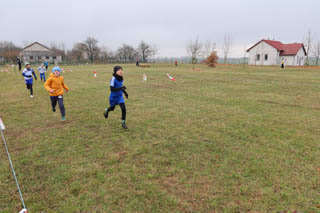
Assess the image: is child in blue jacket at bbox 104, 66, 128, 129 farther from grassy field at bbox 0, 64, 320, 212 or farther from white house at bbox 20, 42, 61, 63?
white house at bbox 20, 42, 61, 63

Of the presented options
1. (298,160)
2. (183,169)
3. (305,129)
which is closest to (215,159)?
(183,169)

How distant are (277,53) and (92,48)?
3023 inches

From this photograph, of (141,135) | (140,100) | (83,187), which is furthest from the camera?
(140,100)

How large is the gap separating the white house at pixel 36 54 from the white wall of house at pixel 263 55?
74766mm

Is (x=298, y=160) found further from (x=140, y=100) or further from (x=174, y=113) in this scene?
(x=140, y=100)

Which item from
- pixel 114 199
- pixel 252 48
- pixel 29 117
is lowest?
pixel 114 199

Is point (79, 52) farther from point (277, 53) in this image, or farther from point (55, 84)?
point (55, 84)

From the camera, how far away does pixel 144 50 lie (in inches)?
3826

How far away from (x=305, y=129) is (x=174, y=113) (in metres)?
4.21

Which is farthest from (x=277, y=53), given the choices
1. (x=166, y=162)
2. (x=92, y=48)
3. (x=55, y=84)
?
(x=92, y=48)

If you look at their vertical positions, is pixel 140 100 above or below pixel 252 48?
below

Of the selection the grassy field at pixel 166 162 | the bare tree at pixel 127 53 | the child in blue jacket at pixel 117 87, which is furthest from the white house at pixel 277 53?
the bare tree at pixel 127 53

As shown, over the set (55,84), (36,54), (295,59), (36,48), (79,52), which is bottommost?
(55,84)

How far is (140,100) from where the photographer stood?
10.4 metres
